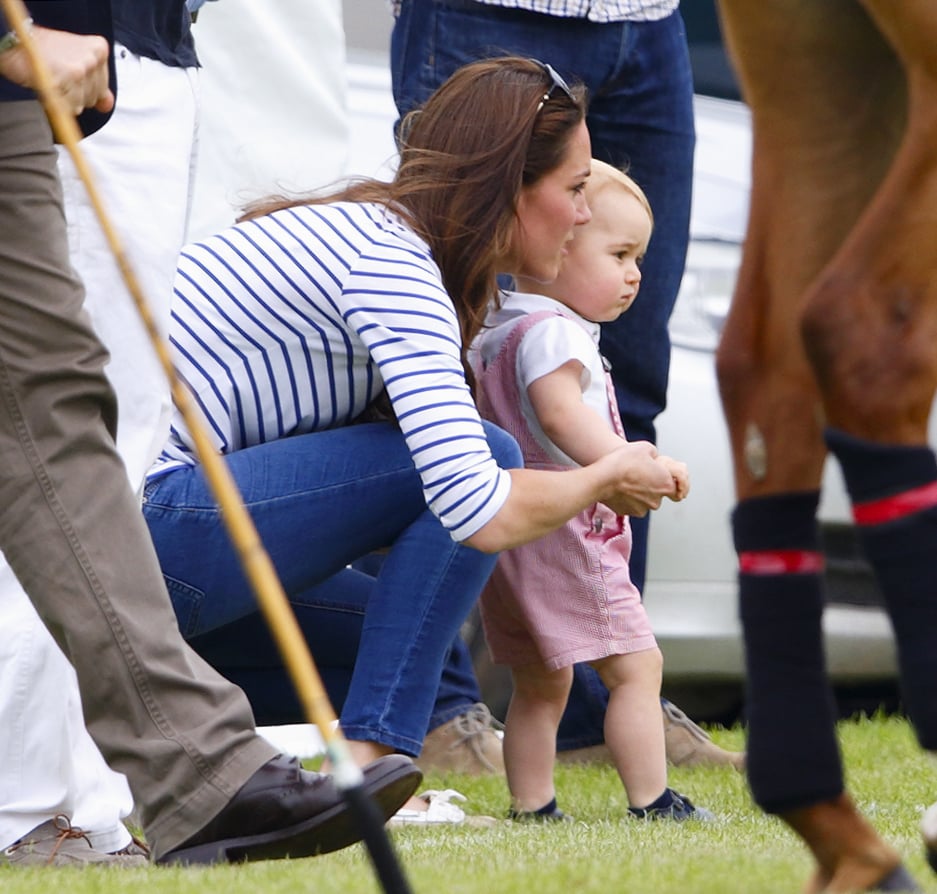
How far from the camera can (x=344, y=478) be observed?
3.23 m

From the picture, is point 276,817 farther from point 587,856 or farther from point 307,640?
point 307,640

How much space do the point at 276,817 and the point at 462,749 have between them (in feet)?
4.81

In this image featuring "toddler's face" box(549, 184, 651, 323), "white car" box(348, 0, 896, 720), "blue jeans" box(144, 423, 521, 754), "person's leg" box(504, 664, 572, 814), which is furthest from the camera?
"white car" box(348, 0, 896, 720)

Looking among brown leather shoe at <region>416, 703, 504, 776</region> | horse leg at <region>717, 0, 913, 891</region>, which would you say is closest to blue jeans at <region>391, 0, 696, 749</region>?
brown leather shoe at <region>416, 703, 504, 776</region>

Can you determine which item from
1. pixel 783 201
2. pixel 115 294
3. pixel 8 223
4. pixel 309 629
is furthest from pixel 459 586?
pixel 783 201

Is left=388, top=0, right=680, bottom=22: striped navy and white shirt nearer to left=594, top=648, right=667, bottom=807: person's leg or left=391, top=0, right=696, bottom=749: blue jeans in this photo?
left=391, top=0, right=696, bottom=749: blue jeans

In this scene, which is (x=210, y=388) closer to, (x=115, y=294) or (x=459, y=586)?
(x=115, y=294)

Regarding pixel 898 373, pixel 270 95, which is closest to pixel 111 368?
pixel 898 373

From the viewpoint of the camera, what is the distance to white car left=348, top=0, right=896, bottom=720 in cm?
475

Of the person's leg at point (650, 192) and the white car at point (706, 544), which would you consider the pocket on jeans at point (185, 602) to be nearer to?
the person's leg at point (650, 192)

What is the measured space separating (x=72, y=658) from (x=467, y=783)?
151 cm

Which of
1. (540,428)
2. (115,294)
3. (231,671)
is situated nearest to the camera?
(115,294)

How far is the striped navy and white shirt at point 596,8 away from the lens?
3.79 meters

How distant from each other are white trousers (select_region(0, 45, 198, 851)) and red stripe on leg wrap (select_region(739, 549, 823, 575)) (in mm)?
1315
